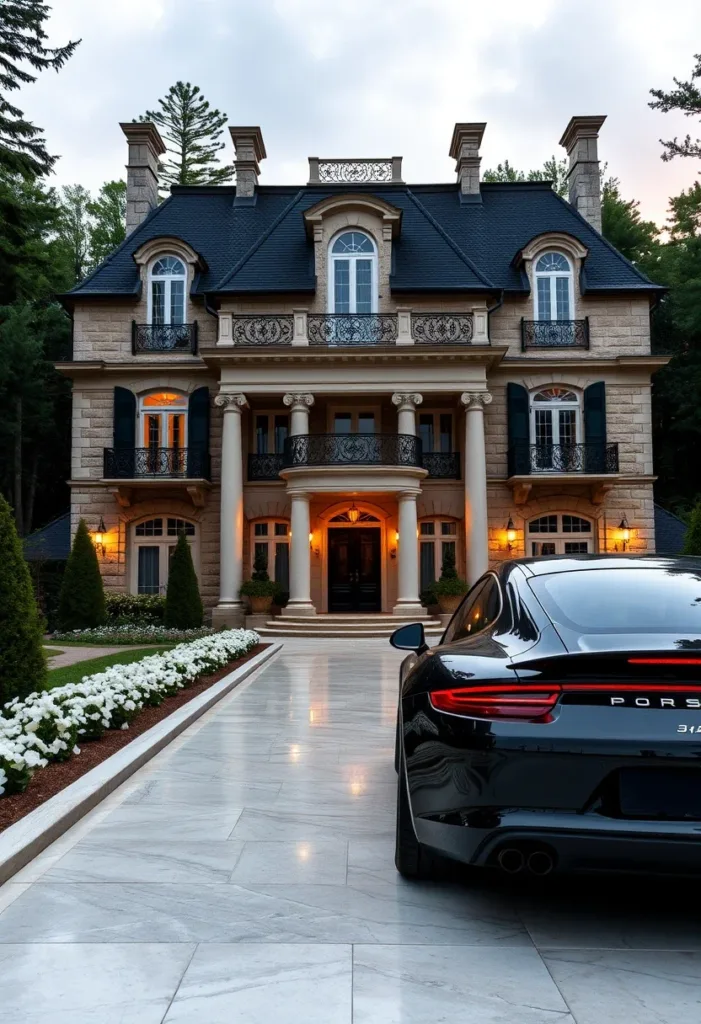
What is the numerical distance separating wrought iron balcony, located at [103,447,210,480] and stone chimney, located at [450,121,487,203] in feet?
42.3

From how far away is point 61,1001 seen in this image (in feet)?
9.30

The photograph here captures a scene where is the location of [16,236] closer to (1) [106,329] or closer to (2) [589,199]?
(1) [106,329]

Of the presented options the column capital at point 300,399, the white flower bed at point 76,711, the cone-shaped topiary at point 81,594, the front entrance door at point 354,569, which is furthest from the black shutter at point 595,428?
the white flower bed at point 76,711

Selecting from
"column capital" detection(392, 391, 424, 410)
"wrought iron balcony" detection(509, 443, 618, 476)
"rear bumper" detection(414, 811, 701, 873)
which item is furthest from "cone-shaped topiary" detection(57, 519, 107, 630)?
"rear bumper" detection(414, 811, 701, 873)

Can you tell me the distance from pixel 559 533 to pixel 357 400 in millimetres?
7052

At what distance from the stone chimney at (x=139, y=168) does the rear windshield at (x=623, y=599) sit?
28058 millimetres

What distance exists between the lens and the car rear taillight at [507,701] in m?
3.22

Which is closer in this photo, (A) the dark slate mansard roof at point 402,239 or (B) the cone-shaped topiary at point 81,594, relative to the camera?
(B) the cone-shaped topiary at point 81,594

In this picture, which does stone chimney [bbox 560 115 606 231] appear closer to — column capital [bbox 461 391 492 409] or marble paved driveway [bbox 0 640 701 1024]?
column capital [bbox 461 391 492 409]

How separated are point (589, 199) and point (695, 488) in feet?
42.4

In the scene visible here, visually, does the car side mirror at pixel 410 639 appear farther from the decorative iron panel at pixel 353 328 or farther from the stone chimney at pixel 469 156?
the stone chimney at pixel 469 156

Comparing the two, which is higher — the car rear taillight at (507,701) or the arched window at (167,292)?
the arched window at (167,292)

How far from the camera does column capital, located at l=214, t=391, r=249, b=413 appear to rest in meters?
24.1

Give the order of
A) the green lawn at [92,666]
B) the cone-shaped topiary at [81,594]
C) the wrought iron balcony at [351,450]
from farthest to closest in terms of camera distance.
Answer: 1. the wrought iron balcony at [351,450]
2. the cone-shaped topiary at [81,594]
3. the green lawn at [92,666]
